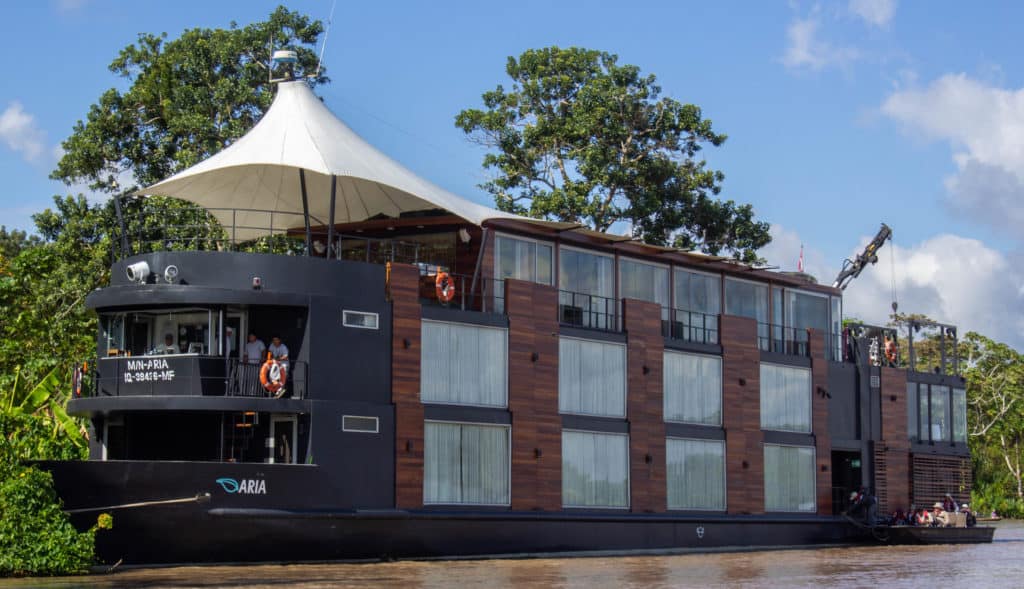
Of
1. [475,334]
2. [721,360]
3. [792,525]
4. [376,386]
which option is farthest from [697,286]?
[376,386]

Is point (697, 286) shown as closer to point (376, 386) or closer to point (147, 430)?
point (376, 386)

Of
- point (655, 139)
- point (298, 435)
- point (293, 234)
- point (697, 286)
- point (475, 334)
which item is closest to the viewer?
point (298, 435)

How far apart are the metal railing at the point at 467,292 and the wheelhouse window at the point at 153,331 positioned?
401 centimetres

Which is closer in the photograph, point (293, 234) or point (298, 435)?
point (298, 435)

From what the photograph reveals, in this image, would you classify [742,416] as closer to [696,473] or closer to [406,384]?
[696,473]

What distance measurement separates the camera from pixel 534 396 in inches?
1001

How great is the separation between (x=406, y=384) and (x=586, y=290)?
5739mm

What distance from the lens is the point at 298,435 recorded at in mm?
22016

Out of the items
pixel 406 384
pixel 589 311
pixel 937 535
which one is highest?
pixel 589 311

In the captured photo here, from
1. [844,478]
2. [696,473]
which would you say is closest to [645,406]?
[696,473]

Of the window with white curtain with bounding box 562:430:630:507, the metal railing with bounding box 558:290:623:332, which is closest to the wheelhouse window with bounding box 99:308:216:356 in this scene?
the metal railing with bounding box 558:290:623:332

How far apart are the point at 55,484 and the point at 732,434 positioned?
14575 mm

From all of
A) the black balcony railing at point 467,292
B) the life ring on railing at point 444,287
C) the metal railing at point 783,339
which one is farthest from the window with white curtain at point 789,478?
the life ring on railing at point 444,287

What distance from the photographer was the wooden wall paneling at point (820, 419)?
31516 millimetres
